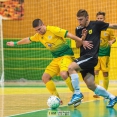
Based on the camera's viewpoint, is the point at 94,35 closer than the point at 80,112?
No

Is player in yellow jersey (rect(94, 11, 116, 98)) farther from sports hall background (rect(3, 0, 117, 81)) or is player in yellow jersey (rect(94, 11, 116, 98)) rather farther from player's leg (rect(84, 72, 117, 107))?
sports hall background (rect(3, 0, 117, 81))

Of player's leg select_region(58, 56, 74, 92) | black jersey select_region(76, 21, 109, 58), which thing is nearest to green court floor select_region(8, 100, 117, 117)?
player's leg select_region(58, 56, 74, 92)

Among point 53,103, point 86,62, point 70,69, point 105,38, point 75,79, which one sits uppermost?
point 105,38

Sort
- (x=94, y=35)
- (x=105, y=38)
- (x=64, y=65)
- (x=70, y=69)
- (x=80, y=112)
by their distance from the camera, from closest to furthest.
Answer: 1. (x=80, y=112)
2. (x=70, y=69)
3. (x=94, y=35)
4. (x=64, y=65)
5. (x=105, y=38)

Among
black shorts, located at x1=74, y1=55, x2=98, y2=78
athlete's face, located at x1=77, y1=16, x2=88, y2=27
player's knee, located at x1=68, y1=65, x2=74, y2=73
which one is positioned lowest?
player's knee, located at x1=68, y1=65, x2=74, y2=73

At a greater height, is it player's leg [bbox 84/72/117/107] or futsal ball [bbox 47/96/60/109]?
player's leg [bbox 84/72/117/107]

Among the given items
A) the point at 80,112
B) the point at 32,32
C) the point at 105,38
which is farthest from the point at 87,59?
the point at 32,32

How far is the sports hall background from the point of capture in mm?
18797

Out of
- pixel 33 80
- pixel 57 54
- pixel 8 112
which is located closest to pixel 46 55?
pixel 33 80

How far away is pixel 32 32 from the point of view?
19.9m

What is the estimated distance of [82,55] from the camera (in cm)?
884

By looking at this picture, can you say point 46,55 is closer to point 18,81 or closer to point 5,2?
point 18,81

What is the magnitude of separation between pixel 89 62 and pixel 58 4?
1133 centimetres

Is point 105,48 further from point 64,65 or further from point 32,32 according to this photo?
point 32,32
